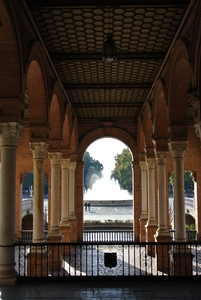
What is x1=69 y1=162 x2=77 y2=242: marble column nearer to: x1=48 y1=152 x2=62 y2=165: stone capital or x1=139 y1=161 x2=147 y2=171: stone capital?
x1=139 y1=161 x2=147 y2=171: stone capital

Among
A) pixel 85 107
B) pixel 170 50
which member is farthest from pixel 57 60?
pixel 85 107

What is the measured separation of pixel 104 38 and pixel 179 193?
4669mm

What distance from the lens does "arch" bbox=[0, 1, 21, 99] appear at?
6.57m

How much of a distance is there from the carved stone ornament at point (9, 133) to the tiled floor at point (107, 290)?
287 cm

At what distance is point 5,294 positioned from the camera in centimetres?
638

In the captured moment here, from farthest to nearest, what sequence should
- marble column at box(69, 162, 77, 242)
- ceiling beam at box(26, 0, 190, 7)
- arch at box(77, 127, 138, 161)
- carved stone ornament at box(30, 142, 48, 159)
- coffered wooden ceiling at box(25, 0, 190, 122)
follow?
arch at box(77, 127, 138, 161)
marble column at box(69, 162, 77, 242)
carved stone ornament at box(30, 142, 48, 159)
coffered wooden ceiling at box(25, 0, 190, 122)
ceiling beam at box(26, 0, 190, 7)

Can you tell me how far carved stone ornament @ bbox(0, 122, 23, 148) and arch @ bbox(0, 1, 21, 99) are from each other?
0.60 m

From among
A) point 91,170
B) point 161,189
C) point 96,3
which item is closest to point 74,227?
point 161,189

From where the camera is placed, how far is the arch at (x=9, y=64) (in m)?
→ 6.57

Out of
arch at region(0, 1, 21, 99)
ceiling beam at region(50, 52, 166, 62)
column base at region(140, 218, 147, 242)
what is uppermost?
ceiling beam at region(50, 52, 166, 62)

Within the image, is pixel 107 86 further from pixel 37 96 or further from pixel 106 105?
pixel 37 96

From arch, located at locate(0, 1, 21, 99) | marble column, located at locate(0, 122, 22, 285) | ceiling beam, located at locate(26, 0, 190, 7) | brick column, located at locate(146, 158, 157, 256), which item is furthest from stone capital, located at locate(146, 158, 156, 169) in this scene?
arch, located at locate(0, 1, 21, 99)

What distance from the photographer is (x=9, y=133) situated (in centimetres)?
736

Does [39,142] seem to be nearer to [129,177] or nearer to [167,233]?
[167,233]
